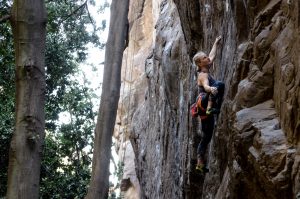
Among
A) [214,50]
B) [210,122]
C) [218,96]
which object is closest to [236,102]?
[218,96]

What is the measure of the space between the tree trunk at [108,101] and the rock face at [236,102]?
1461mm

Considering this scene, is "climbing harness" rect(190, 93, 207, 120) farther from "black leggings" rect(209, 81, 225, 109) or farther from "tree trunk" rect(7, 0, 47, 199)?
"tree trunk" rect(7, 0, 47, 199)

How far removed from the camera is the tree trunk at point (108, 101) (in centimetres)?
823

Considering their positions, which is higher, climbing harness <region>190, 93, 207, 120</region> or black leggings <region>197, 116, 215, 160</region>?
climbing harness <region>190, 93, 207, 120</region>

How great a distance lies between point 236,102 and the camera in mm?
6320

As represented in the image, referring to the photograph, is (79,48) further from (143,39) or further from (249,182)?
(249,182)

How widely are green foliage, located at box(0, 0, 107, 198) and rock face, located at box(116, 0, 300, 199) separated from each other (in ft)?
8.41

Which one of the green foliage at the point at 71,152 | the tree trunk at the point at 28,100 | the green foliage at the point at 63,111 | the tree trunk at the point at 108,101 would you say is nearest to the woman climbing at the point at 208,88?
the tree trunk at the point at 108,101

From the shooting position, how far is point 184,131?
35.9ft

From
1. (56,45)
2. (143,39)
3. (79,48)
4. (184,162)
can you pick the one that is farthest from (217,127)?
(143,39)

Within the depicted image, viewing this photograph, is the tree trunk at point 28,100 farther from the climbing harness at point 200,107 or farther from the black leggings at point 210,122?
the black leggings at point 210,122

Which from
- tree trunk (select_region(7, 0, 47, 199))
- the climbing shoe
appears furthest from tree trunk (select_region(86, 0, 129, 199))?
tree trunk (select_region(7, 0, 47, 199))

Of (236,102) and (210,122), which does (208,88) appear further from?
(236,102)

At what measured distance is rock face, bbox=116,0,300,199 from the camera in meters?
4.99
